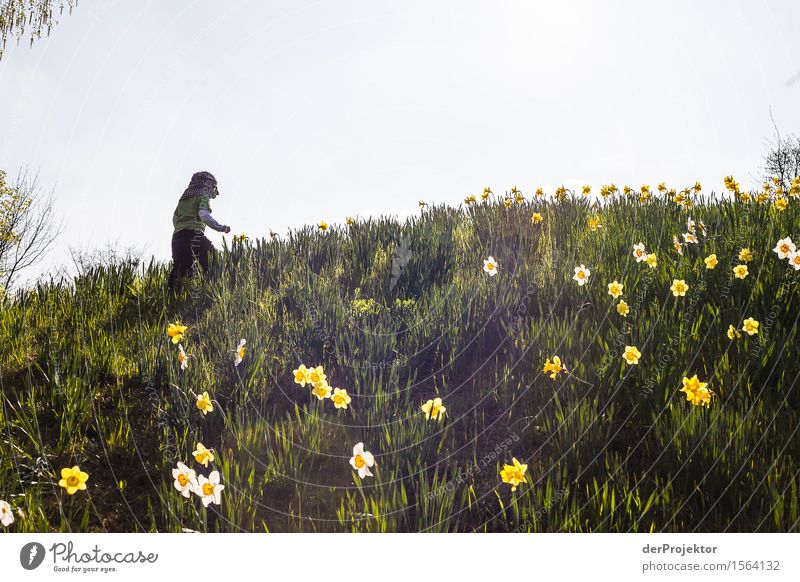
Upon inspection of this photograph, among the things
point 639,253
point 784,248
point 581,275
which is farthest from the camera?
point 639,253

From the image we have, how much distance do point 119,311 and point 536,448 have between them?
3.53 metres

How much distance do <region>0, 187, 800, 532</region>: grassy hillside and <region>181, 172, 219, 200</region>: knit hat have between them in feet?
5.21

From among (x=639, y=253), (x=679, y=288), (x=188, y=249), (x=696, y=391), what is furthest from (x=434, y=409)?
(x=188, y=249)

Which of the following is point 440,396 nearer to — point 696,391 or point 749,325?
point 696,391

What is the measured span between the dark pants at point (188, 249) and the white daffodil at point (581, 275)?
3721mm

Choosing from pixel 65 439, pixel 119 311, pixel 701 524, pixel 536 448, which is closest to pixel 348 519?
pixel 536 448

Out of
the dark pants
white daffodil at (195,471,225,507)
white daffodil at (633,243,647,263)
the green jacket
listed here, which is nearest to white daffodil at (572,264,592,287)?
white daffodil at (633,243,647,263)

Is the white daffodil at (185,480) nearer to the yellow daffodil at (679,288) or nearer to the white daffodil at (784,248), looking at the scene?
the yellow daffodil at (679,288)

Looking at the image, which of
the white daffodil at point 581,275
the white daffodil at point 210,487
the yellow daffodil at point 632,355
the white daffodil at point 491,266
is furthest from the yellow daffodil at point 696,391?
the white daffodil at point 210,487

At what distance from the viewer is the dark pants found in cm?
545

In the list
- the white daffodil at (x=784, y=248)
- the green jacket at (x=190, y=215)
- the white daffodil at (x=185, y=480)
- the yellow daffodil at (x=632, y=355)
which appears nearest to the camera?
the white daffodil at (x=185, y=480)

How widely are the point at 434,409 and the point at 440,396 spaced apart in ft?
2.18

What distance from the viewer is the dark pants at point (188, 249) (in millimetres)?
5453

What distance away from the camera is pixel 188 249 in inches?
217
